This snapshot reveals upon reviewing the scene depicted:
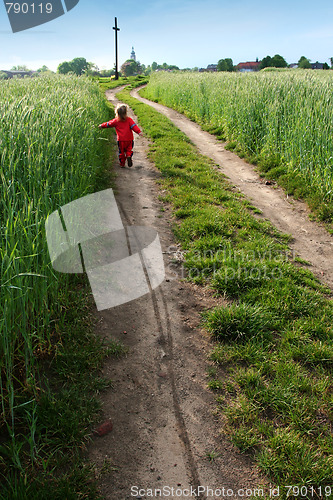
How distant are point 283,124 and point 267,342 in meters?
6.87

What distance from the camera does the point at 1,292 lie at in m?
2.39

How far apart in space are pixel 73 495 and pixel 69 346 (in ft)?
4.19

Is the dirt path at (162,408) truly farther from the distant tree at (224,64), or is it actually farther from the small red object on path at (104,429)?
the distant tree at (224,64)

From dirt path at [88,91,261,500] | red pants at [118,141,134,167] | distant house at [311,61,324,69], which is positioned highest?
distant house at [311,61,324,69]

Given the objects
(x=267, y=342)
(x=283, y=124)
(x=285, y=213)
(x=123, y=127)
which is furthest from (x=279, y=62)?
(x=267, y=342)

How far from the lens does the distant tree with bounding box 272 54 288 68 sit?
73.1m

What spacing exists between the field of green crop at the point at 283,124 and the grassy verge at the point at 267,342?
6.70ft

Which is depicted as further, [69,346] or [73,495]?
[69,346]

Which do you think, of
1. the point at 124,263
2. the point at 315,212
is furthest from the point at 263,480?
the point at 315,212

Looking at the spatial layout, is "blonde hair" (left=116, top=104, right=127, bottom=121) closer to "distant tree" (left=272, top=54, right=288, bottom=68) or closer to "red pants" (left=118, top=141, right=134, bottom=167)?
"red pants" (left=118, top=141, right=134, bottom=167)

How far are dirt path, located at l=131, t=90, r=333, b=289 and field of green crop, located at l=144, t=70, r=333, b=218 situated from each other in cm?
45

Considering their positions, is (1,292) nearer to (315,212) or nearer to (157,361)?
(157,361)

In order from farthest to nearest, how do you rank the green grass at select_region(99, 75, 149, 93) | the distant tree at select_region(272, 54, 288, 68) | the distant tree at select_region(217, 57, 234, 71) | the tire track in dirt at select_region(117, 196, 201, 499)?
the distant tree at select_region(272, 54, 288, 68) < the distant tree at select_region(217, 57, 234, 71) < the green grass at select_region(99, 75, 149, 93) < the tire track in dirt at select_region(117, 196, 201, 499)

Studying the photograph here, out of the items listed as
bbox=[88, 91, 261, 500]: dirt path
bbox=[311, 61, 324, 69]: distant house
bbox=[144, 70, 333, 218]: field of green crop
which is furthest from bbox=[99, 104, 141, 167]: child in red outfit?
bbox=[311, 61, 324, 69]: distant house
